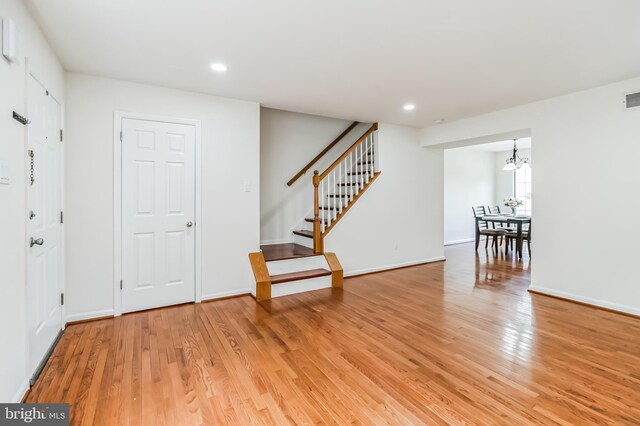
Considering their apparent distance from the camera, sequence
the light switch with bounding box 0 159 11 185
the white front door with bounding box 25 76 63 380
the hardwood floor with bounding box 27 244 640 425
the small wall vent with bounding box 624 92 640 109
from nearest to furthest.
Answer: the light switch with bounding box 0 159 11 185 < the hardwood floor with bounding box 27 244 640 425 < the white front door with bounding box 25 76 63 380 < the small wall vent with bounding box 624 92 640 109

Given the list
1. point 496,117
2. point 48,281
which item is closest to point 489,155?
point 496,117

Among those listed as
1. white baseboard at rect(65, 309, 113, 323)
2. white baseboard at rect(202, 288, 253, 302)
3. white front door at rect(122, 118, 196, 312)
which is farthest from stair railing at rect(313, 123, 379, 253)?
white baseboard at rect(65, 309, 113, 323)

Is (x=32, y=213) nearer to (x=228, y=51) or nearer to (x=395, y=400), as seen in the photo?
(x=228, y=51)

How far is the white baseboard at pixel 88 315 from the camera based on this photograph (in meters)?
3.10

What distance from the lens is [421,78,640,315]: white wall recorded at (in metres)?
3.36

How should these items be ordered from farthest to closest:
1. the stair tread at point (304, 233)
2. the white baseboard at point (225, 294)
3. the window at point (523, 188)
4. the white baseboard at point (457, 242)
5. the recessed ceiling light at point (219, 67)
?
1. the window at point (523, 188)
2. the white baseboard at point (457, 242)
3. the stair tread at point (304, 233)
4. the white baseboard at point (225, 294)
5. the recessed ceiling light at point (219, 67)

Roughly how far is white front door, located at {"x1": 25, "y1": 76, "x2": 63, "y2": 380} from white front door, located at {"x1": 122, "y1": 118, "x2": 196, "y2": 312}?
58cm

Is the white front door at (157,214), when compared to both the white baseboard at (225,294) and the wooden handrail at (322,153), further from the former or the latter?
the wooden handrail at (322,153)

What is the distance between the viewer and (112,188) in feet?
10.7

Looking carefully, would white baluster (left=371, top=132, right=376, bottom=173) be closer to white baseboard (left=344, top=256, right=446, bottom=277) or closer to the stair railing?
the stair railing

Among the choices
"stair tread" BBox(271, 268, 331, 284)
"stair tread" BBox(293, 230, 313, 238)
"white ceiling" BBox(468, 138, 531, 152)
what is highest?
"white ceiling" BBox(468, 138, 531, 152)

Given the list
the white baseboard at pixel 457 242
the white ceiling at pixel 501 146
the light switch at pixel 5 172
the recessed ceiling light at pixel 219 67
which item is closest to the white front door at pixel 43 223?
the light switch at pixel 5 172

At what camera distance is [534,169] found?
4.11 metres

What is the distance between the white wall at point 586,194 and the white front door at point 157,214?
426 cm
